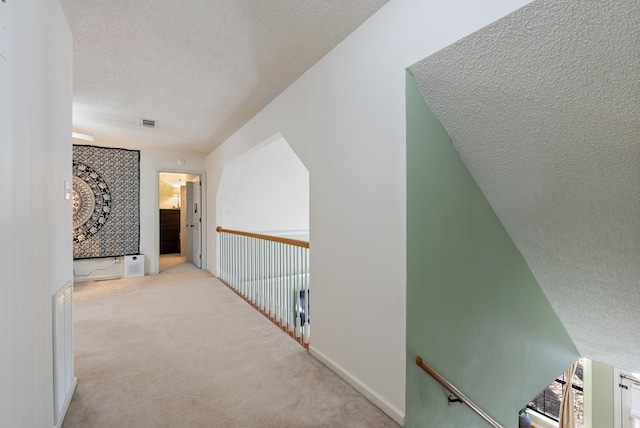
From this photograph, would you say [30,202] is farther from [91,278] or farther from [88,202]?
[91,278]

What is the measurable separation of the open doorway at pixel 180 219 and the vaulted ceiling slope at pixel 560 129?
532 cm

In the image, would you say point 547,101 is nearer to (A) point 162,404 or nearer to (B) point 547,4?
(B) point 547,4

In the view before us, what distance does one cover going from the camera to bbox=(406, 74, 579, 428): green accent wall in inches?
62.0

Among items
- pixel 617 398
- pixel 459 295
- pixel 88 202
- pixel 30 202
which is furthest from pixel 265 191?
pixel 617 398

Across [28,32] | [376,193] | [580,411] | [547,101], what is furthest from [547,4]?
[580,411]

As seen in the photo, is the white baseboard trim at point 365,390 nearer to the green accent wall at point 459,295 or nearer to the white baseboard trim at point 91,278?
the green accent wall at point 459,295

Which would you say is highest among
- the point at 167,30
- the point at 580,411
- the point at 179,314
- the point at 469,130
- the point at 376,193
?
the point at 167,30

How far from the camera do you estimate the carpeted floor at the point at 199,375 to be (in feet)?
5.37

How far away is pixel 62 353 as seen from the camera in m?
1.58

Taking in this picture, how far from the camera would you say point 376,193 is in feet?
5.72

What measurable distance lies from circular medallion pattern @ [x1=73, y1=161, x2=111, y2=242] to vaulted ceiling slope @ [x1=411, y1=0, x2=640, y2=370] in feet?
17.5

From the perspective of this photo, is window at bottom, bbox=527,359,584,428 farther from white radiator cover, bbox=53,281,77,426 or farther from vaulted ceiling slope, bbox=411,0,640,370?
white radiator cover, bbox=53,281,77,426

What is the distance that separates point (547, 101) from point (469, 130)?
366 millimetres

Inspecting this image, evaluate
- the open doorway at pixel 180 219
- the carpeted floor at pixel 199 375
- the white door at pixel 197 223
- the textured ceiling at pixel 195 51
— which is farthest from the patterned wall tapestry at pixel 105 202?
the carpeted floor at pixel 199 375
